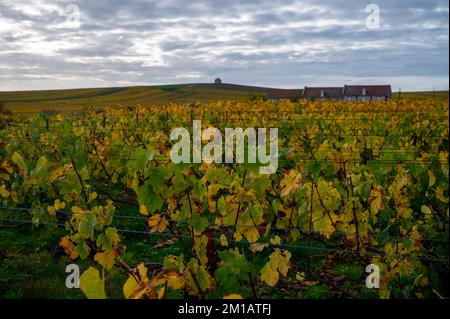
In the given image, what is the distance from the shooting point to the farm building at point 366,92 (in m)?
59.4

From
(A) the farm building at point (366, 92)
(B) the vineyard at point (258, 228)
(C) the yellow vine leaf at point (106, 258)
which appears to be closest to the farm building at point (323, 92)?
(A) the farm building at point (366, 92)

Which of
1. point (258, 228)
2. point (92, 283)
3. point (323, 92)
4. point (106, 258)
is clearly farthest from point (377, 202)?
point (323, 92)

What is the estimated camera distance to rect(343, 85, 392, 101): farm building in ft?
195

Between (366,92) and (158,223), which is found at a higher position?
(366,92)

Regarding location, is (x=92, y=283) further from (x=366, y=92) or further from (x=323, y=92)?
(x=366, y=92)

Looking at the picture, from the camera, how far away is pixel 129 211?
7207mm

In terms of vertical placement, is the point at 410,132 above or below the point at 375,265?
above

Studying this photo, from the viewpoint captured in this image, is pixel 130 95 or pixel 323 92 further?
pixel 323 92

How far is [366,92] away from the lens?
60250mm

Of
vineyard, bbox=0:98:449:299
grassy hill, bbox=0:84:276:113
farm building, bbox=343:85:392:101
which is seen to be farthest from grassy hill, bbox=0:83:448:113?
vineyard, bbox=0:98:449:299

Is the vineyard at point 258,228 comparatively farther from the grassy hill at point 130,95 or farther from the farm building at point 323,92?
the farm building at point 323,92
